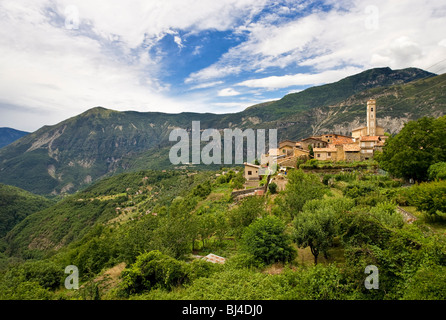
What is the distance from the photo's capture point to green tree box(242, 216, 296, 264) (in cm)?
1396

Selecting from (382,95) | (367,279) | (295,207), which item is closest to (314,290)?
(367,279)

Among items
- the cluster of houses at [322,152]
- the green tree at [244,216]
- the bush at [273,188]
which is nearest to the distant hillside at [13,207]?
the cluster of houses at [322,152]

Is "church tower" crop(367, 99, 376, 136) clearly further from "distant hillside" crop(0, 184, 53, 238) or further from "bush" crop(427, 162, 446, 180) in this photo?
"distant hillside" crop(0, 184, 53, 238)

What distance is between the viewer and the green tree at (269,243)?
13961 mm

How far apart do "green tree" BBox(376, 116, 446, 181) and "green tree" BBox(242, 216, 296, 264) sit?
57.2ft

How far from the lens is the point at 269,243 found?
14.2 meters

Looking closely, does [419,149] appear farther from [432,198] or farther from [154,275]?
[154,275]

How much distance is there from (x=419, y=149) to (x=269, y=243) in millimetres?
20936

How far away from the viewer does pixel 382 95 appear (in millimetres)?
167000

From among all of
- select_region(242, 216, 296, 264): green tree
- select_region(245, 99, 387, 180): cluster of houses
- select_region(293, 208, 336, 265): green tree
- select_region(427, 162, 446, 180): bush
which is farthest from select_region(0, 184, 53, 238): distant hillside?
select_region(427, 162, 446, 180): bush

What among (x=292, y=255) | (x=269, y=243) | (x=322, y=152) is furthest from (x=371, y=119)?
(x=269, y=243)

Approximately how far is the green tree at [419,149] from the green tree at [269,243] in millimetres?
17427
